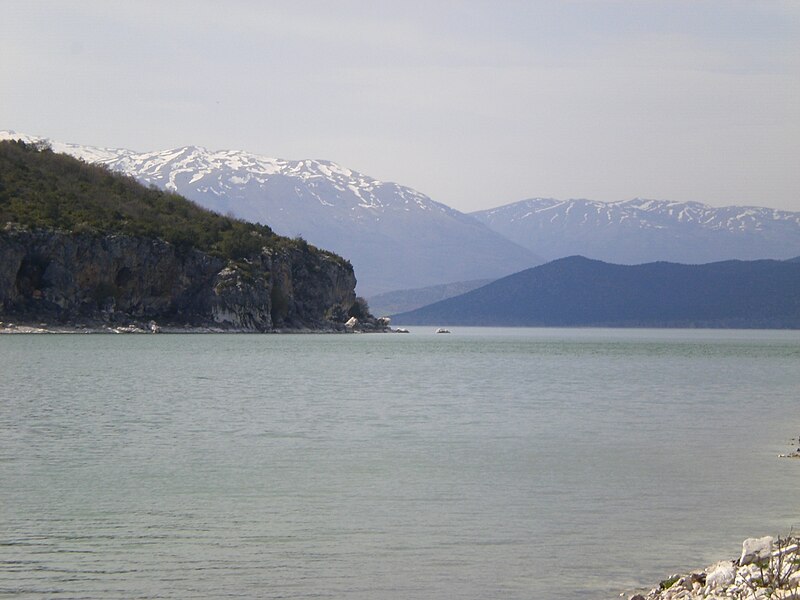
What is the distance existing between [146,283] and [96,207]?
50.6 feet

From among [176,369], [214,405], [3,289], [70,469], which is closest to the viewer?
[70,469]

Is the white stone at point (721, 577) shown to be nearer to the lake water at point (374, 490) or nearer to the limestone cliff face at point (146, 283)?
the lake water at point (374, 490)

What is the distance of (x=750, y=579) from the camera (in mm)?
15242

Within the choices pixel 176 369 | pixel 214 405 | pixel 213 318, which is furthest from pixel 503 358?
pixel 213 318

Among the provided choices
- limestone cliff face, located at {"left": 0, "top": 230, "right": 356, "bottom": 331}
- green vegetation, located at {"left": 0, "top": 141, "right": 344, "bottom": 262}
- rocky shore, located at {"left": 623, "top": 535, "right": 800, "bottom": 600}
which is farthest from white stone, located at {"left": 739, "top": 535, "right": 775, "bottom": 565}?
green vegetation, located at {"left": 0, "top": 141, "right": 344, "bottom": 262}

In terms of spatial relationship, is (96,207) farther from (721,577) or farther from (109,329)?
(721,577)

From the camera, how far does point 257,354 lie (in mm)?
107188

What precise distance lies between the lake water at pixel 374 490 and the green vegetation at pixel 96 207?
10519 centimetres

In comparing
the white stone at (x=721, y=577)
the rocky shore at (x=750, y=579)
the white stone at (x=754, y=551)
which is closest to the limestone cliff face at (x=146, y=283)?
the rocky shore at (x=750, y=579)

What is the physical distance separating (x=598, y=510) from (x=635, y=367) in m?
71.6

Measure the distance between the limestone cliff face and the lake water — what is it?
96614 mm

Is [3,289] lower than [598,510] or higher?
higher

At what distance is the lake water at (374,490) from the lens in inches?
769

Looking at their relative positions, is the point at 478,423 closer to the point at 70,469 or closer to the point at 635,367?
the point at 70,469
